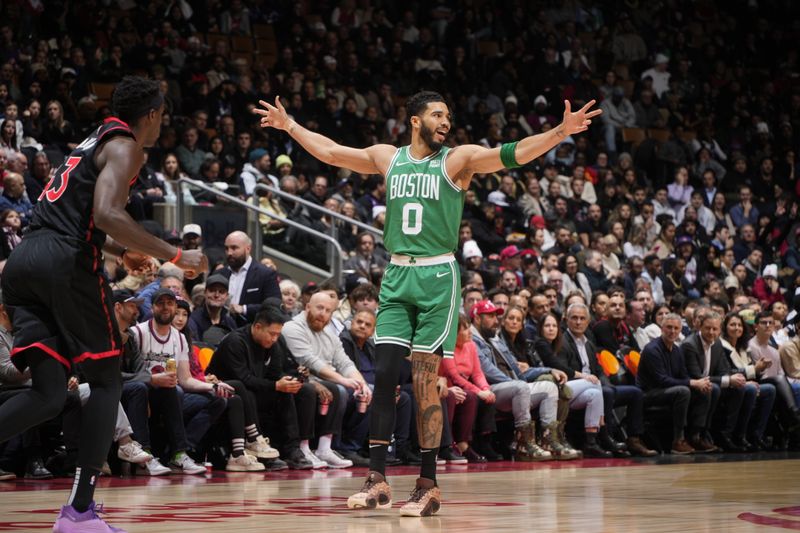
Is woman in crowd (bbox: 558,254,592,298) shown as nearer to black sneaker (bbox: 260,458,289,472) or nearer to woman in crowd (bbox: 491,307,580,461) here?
woman in crowd (bbox: 491,307,580,461)

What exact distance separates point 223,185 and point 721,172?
425 inches

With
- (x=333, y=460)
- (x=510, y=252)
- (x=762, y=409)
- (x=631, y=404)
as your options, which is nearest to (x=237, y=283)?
(x=333, y=460)

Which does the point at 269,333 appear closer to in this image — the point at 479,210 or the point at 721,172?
the point at 479,210

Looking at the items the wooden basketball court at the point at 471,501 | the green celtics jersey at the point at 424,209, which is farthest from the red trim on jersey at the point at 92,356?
the green celtics jersey at the point at 424,209

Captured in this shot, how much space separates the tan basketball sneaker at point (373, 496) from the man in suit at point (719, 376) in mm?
6936

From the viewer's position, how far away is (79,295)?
459 centimetres

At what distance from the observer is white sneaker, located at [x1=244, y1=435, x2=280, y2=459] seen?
29.0 ft

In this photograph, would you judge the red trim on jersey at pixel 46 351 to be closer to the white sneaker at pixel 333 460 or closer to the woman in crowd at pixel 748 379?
the white sneaker at pixel 333 460

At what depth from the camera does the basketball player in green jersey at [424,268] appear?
5.97 meters

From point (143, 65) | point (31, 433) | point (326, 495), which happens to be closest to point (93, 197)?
point (326, 495)

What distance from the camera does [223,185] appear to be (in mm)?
13492

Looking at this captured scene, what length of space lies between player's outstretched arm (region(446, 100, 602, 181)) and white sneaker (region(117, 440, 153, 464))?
10.3 ft

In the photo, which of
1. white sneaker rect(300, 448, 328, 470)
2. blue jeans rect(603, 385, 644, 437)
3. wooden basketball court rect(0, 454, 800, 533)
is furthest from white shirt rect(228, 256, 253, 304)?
blue jeans rect(603, 385, 644, 437)

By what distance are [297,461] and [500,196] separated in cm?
867
